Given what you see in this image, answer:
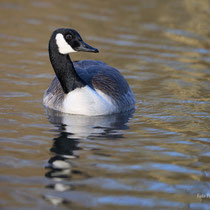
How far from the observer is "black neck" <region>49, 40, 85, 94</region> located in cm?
1023

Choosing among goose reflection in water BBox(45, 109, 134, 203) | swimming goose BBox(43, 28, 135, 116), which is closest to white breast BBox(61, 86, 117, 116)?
swimming goose BBox(43, 28, 135, 116)

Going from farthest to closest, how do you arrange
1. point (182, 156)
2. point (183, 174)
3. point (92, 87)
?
point (92, 87)
point (182, 156)
point (183, 174)

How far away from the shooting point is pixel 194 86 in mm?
12641

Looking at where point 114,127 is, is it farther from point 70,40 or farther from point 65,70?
point 70,40

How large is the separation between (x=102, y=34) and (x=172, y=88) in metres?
5.53

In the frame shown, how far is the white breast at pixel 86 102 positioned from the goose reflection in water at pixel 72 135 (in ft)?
0.38

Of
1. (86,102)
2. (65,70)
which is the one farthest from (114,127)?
(65,70)

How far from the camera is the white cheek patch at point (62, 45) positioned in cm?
1005

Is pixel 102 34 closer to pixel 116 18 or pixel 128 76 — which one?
pixel 116 18

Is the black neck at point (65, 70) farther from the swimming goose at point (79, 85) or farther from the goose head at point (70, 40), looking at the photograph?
the goose head at point (70, 40)

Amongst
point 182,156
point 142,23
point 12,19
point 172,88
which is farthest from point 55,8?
point 182,156

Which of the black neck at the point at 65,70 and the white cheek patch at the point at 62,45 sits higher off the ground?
the white cheek patch at the point at 62,45

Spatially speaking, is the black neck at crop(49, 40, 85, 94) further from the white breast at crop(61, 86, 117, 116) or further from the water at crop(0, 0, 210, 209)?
the water at crop(0, 0, 210, 209)

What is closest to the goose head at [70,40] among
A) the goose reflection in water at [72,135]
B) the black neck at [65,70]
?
the black neck at [65,70]
